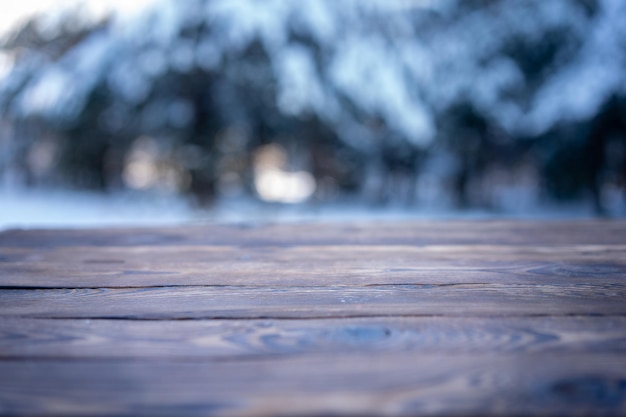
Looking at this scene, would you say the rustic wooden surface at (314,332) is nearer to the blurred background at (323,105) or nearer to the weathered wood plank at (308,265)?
the weathered wood plank at (308,265)

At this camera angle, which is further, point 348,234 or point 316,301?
point 348,234

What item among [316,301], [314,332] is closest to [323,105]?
[316,301]

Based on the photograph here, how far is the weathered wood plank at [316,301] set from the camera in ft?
1.87

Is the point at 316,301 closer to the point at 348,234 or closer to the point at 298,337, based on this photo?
the point at 298,337

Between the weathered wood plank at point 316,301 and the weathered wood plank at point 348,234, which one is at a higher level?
the weathered wood plank at point 348,234

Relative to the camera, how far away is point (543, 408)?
14.7 inches

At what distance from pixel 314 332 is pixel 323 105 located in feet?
13.9

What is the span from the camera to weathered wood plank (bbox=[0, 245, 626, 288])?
72cm

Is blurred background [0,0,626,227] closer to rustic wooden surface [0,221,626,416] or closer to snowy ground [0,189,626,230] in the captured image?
snowy ground [0,189,626,230]

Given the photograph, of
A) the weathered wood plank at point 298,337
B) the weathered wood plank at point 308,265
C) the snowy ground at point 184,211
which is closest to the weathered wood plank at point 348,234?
the weathered wood plank at point 308,265

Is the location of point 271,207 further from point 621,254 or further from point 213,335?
point 213,335

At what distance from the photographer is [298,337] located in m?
0.50

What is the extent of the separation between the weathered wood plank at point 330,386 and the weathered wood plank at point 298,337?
0.06ft

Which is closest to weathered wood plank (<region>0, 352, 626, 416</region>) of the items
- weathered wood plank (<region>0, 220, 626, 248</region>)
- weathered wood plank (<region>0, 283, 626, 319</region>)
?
weathered wood plank (<region>0, 283, 626, 319</region>)
